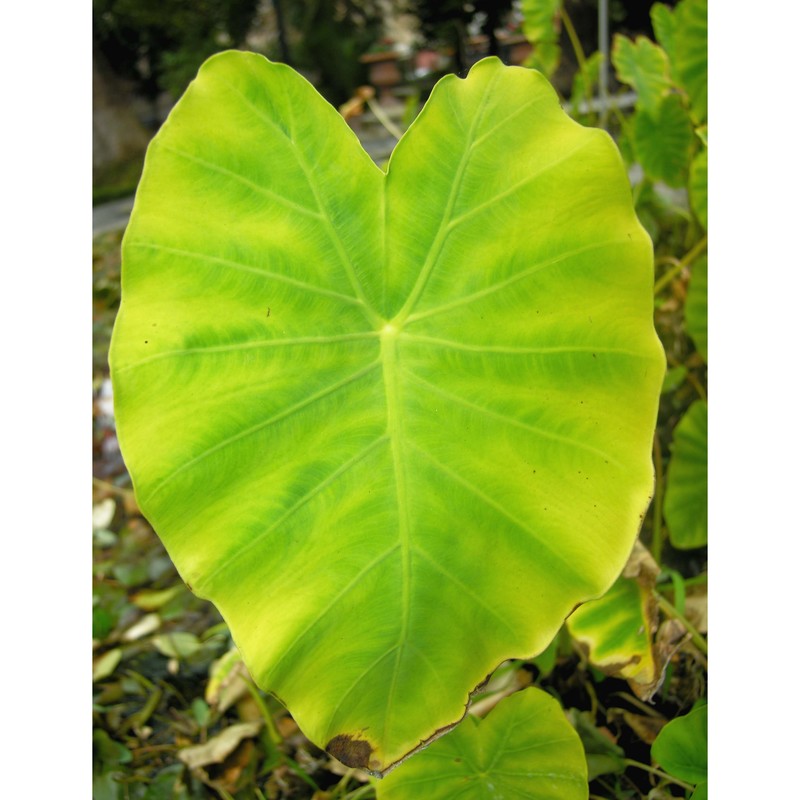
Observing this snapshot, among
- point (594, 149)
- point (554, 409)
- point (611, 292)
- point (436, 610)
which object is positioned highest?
point (594, 149)

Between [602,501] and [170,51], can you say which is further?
[170,51]

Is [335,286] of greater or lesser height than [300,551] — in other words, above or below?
above

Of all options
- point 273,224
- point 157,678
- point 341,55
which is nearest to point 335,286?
point 273,224

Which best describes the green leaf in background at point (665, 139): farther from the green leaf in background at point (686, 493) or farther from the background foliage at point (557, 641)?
the green leaf in background at point (686, 493)

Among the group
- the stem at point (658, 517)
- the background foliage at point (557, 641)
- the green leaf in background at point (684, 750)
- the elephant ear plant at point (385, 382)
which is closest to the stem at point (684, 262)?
the background foliage at point (557, 641)

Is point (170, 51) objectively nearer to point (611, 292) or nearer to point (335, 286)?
point (335, 286)
